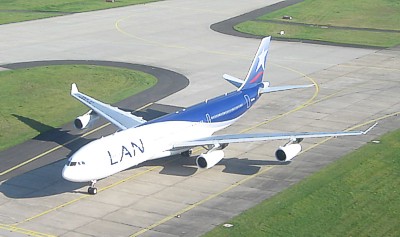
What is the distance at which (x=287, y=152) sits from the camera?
65.6 m

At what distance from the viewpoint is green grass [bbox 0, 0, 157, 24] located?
15325cm

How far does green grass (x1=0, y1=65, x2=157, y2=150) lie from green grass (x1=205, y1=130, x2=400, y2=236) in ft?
95.4

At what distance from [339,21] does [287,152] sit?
3453 inches

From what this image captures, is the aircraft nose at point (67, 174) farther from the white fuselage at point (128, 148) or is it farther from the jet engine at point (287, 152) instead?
the jet engine at point (287, 152)

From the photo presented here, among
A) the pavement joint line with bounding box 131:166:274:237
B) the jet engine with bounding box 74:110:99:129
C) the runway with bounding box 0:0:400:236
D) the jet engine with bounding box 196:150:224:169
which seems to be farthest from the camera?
the jet engine with bounding box 74:110:99:129

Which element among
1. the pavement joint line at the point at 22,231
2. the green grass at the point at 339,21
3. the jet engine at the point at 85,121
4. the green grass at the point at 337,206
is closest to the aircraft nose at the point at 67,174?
the pavement joint line at the point at 22,231

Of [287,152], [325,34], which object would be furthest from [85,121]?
[325,34]

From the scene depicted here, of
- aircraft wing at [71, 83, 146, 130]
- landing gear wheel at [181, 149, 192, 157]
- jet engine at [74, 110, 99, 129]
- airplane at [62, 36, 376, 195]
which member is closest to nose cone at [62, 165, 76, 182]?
airplane at [62, 36, 376, 195]

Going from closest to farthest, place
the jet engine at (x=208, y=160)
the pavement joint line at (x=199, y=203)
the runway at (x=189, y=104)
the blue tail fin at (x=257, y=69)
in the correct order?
the pavement joint line at (x=199, y=203), the runway at (x=189, y=104), the jet engine at (x=208, y=160), the blue tail fin at (x=257, y=69)

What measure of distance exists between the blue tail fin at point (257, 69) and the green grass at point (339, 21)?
4930 cm

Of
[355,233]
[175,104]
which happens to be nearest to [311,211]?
[355,233]

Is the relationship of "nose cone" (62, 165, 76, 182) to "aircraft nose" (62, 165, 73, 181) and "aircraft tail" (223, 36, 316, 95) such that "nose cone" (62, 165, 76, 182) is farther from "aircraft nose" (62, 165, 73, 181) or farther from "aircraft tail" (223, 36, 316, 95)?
"aircraft tail" (223, 36, 316, 95)

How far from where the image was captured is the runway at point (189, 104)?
193 feet

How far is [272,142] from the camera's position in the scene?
250 feet
